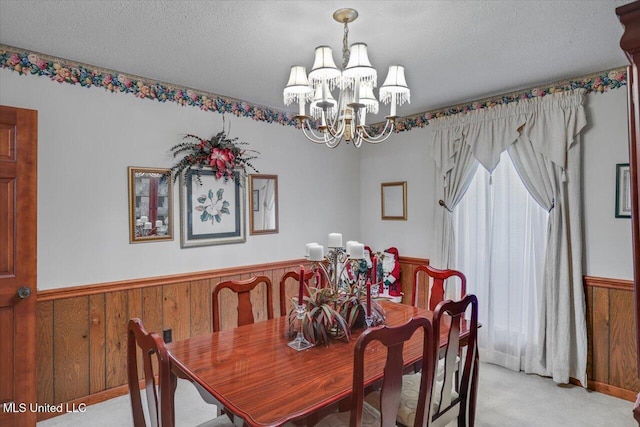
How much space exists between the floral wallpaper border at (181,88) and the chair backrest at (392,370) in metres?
2.56

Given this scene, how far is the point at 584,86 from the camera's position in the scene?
9.45ft

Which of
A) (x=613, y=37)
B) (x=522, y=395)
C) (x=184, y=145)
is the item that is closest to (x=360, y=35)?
(x=613, y=37)

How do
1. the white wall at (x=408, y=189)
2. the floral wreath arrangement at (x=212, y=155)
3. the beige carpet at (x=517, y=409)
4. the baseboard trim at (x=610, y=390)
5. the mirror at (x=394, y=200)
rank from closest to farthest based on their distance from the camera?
the beige carpet at (x=517, y=409), the baseboard trim at (x=610, y=390), the floral wreath arrangement at (x=212, y=155), the white wall at (x=408, y=189), the mirror at (x=394, y=200)

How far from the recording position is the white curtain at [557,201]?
2881 mm

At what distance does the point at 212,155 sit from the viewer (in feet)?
10.6

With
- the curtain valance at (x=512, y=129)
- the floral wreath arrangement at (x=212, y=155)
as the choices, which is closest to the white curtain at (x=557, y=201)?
the curtain valance at (x=512, y=129)

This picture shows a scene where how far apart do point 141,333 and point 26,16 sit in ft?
6.19

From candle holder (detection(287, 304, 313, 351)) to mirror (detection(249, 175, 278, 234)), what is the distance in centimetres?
175

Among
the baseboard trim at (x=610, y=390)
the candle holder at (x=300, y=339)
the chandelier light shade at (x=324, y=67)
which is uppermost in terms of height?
the chandelier light shade at (x=324, y=67)

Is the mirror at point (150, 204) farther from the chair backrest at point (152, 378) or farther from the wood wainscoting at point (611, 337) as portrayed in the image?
the wood wainscoting at point (611, 337)

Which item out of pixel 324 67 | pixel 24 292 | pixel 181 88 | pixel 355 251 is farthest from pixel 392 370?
pixel 181 88

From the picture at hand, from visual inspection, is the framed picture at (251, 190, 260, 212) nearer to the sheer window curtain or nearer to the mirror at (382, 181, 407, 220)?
the mirror at (382, 181, 407, 220)

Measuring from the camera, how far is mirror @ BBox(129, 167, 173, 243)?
9.46 ft

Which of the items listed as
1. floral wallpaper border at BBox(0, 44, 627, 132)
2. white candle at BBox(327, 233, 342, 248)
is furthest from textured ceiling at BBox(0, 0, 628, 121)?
white candle at BBox(327, 233, 342, 248)
